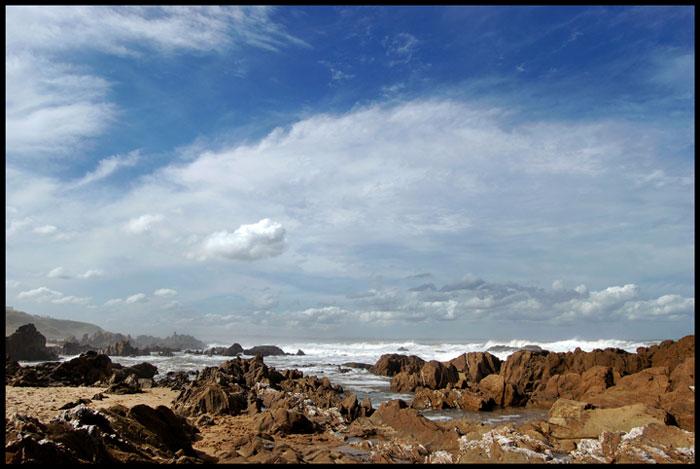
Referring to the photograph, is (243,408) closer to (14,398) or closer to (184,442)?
(184,442)

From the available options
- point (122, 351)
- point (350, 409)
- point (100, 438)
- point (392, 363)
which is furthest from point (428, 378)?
point (122, 351)

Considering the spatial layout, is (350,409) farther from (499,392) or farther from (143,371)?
(143,371)

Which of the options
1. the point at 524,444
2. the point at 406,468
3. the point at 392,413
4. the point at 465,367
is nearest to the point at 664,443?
the point at 524,444

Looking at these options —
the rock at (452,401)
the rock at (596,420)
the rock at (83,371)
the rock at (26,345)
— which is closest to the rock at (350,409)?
the rock at (452,401)

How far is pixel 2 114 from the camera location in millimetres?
6000

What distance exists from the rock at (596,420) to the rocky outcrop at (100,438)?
34.3 ft

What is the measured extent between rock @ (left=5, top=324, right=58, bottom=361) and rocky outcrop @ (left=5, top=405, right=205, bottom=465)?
53.0 metres

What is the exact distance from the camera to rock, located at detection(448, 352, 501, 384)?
3147cm

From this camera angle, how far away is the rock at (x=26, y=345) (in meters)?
55.0

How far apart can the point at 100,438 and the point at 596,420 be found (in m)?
13.5

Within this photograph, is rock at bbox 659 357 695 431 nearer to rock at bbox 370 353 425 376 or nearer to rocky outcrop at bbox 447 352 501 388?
rocky outcrop at bbox 447 352 501 388

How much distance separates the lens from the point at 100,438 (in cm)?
1031

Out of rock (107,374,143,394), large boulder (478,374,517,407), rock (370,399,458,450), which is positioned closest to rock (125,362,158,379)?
rock (107,374,143,394)

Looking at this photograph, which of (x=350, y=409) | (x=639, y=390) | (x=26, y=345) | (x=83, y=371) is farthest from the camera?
(x=26, y=345)
